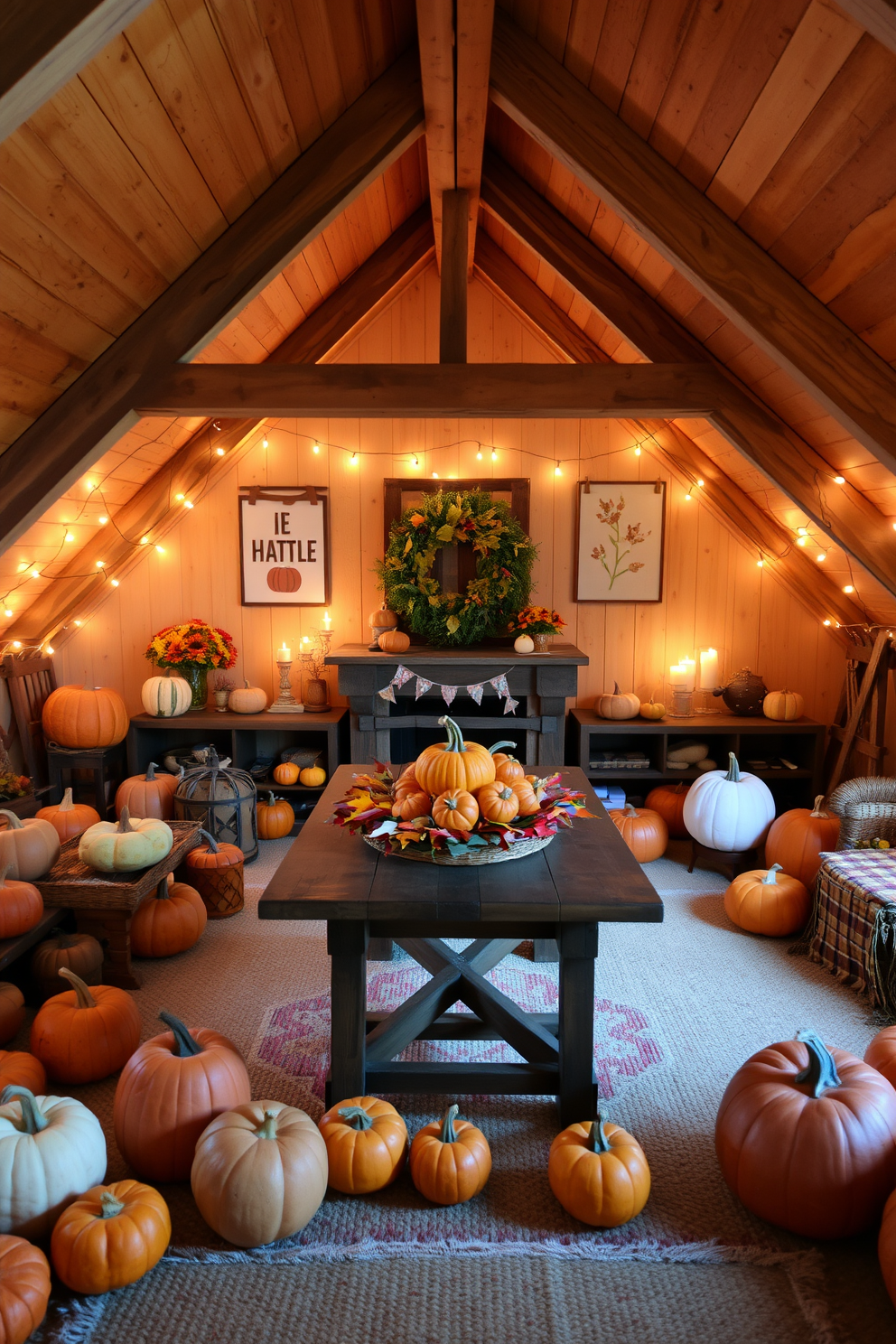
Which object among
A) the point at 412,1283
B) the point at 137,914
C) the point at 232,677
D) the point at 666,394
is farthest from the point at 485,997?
the point at 232,677

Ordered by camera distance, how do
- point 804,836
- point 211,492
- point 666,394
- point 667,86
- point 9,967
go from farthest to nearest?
point 211,492 → point 804,836 → point 666,394 → point 9,967 → point 667,86

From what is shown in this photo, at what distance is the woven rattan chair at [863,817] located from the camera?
139 inches

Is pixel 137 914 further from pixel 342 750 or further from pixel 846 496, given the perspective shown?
pixel 846 496

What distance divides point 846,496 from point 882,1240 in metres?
2.48

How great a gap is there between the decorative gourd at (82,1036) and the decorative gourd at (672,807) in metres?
2.99

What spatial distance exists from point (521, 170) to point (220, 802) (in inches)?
123

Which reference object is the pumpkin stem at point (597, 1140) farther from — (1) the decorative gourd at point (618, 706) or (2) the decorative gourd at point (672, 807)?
(1) the decorative gourd at point (618, 706)

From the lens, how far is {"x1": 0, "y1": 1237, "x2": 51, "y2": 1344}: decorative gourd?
1628 millimetres

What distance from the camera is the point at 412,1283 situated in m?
1.87

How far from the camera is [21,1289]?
1.66 meters

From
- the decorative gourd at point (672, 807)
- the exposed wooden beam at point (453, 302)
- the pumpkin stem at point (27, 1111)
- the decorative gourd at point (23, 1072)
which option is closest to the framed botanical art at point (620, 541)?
the decorative gourd at point (672, 807)

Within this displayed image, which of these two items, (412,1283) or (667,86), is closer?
(412,1283)

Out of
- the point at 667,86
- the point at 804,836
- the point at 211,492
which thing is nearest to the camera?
the point at 667,86

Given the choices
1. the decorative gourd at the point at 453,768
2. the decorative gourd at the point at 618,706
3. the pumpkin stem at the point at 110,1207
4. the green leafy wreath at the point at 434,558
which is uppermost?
the green leafy wreath at the point at 434,558
